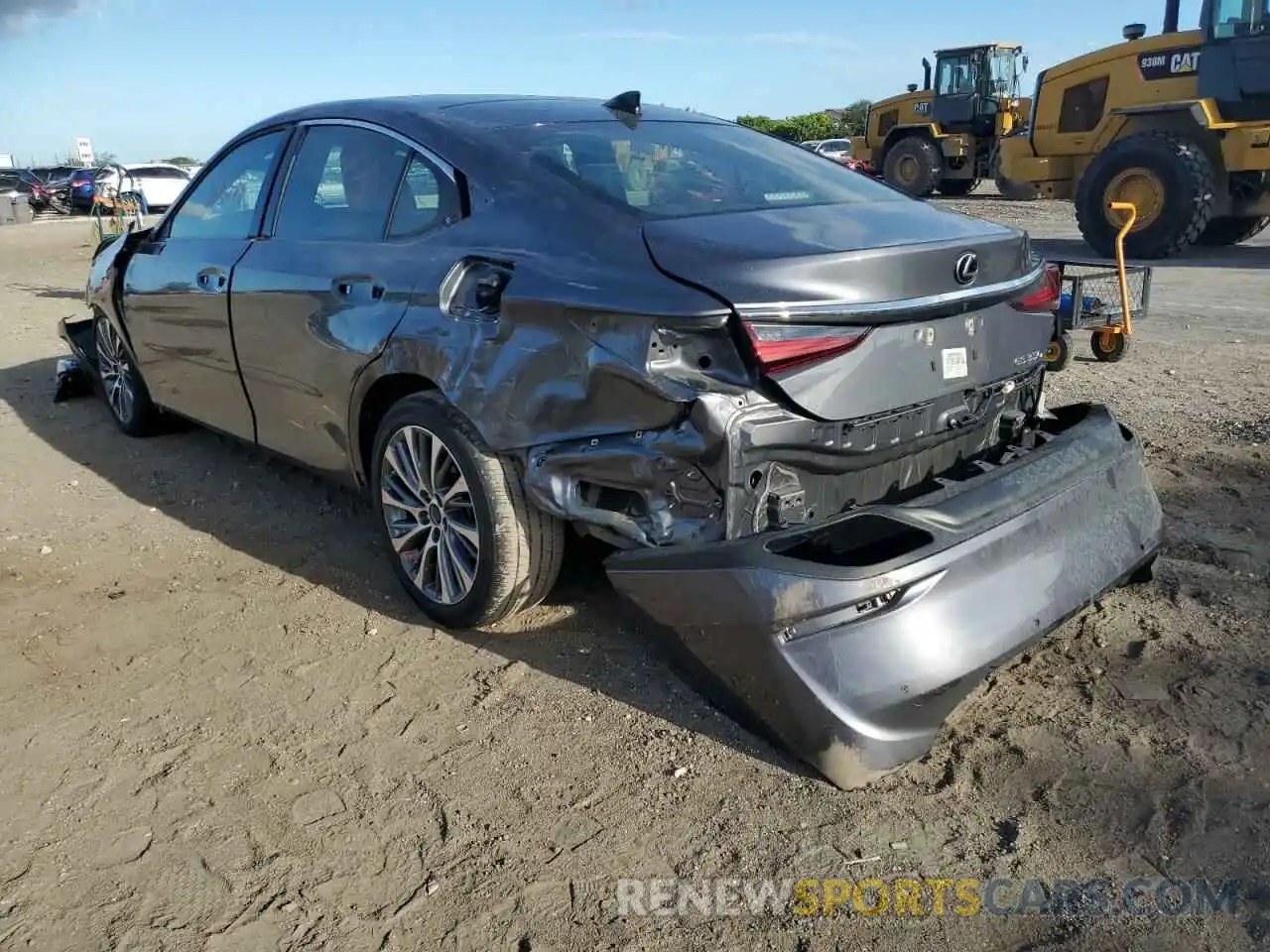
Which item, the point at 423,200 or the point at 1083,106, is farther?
the point at 1083,106

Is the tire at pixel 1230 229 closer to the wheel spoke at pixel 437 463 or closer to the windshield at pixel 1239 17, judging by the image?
the windshield at pixel 1239 17

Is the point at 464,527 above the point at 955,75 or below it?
below

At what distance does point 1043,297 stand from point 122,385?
483cm

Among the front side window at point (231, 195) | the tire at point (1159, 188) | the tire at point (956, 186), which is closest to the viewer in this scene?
the front side window at point (231, 195)

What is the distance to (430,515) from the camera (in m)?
3.50

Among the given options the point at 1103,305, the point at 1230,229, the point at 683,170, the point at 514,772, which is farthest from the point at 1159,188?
the point at 514,772

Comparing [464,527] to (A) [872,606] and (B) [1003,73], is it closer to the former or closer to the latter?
(A) [872,606]

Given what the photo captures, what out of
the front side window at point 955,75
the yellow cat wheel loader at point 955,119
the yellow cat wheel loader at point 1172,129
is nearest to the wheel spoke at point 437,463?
the yellow cat wheel loader at point 1172,129

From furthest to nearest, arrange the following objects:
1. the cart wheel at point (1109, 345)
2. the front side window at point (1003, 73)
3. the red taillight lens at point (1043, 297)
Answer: the front side window at point (1003, 73) → the cart wheel at point (1109, 345) → the red taillight lens at point (1043, 297)

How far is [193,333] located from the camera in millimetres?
4648

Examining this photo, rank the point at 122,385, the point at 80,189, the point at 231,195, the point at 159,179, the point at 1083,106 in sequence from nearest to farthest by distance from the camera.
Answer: the point at 231,195 → the point at 122,385 → the point at 1083,106 → the point at 159,179 → the point at 80,189

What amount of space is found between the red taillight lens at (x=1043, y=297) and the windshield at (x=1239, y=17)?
10.7 metres

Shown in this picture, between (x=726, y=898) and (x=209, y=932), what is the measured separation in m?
1.13

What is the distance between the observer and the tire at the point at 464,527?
320cm
